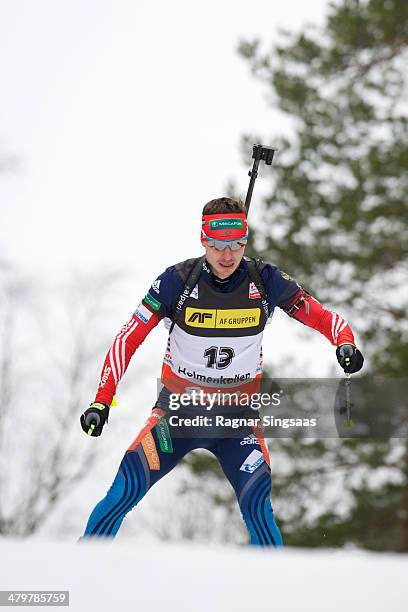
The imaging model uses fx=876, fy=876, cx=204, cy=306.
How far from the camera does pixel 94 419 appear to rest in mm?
4590

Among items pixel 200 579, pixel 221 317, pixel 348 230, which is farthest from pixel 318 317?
pixel 348 230

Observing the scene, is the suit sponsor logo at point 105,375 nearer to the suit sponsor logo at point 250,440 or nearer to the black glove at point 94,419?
the black glove at point 94,419

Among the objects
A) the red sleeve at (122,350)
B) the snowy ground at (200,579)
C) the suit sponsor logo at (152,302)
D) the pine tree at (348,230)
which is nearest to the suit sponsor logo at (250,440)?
the red sleeve at (122,350)

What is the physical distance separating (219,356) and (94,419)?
33.8 inches

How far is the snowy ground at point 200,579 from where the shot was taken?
2.93 meters

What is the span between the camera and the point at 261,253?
13992 mm

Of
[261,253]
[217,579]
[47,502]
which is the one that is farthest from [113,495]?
[47,502]

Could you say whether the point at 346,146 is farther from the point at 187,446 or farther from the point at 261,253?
the point at 187,446

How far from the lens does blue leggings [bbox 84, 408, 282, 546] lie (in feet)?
15.3

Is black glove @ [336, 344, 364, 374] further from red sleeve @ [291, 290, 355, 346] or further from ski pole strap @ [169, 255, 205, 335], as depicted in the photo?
ski pole strap @ [169, 255, 205, 335]

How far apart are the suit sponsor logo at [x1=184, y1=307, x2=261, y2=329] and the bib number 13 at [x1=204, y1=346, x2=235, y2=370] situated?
138 millimetres

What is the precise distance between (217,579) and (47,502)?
1741cm

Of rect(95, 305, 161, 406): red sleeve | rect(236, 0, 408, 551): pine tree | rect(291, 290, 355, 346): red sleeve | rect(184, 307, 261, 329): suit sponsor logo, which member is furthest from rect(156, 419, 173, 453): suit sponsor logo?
rect(236, 0, 408, 551): pine tree

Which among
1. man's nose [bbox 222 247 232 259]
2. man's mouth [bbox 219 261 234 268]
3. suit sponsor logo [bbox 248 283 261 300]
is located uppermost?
man's nose [bbox 222 247 232 259]
